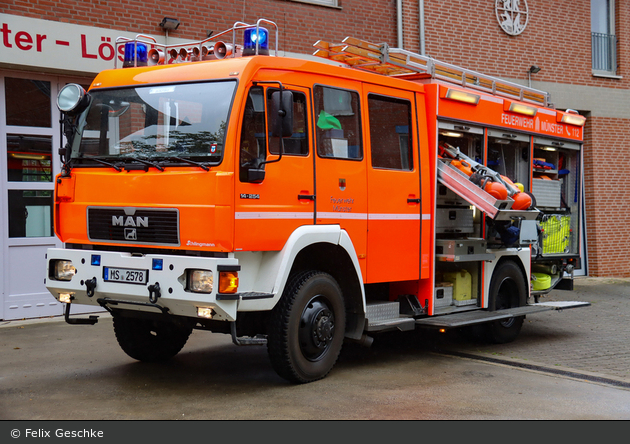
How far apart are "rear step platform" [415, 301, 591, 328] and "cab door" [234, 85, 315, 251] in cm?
197

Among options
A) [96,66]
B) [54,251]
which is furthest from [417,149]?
[96,66]

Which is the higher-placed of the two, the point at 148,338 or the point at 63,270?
the point at 63,270

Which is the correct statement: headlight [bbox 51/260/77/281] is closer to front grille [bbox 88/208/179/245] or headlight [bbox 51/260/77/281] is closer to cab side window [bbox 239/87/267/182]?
front grille [bbox 88/208/179/245]

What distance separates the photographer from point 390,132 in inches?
285

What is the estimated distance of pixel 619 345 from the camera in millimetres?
8484

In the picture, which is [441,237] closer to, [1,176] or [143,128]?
[143,128]

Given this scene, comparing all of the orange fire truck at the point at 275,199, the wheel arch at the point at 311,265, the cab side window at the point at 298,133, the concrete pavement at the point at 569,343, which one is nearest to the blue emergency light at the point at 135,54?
the orange fire truck at the point at 275,199

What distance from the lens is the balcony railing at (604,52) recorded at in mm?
16438

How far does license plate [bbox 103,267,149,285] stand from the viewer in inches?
228

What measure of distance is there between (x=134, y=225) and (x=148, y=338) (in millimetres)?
1714

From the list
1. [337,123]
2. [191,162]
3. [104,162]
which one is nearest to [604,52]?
[337,123]

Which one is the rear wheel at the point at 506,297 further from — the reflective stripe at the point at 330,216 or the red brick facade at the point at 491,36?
the red brick facade at the point at 491,36

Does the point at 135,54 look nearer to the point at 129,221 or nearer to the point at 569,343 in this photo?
the point at 129,221

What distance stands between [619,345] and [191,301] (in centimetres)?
547
